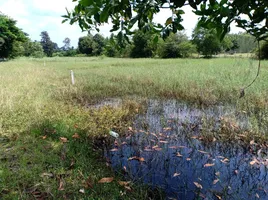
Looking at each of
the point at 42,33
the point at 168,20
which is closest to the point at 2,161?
the point at 168,20

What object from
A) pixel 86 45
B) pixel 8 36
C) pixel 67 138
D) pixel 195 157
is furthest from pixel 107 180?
pixel 86 45

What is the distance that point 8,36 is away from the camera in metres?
34.0

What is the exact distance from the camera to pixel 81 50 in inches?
2734

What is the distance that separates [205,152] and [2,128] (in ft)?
12.5

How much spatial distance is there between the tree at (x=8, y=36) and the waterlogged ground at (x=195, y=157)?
3401 centimetres

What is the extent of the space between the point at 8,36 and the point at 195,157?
38822mm

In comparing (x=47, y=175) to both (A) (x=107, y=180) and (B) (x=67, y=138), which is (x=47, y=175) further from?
(B) (x=67, y=138)

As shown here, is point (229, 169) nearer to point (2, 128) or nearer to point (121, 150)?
point (121, 150)

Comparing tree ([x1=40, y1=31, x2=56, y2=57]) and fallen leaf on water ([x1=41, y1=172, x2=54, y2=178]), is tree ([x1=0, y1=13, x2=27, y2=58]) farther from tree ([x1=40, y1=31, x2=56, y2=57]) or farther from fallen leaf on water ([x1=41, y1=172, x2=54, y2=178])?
tree ([x1=40, y1=31, x2=56, y2=57])

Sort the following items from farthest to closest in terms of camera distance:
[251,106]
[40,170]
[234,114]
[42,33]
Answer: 1. [42,33]
2. [251,106]
3. [234,114]
4. [40,170]

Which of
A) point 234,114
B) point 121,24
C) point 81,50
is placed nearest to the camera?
point 121,24

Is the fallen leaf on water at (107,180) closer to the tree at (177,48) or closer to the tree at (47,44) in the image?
the tree at (177,48)

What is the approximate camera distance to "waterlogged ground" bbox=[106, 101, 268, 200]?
2.66m

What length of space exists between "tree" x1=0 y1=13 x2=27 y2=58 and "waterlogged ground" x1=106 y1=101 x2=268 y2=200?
3401 cm
